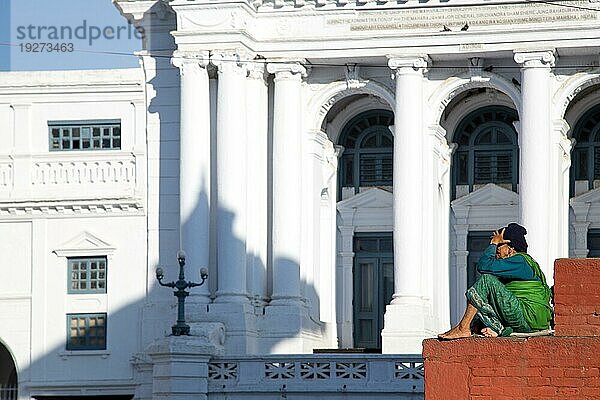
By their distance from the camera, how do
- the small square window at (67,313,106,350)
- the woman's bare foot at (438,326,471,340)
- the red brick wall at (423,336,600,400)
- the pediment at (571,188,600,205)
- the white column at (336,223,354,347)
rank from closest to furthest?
1. the red brick wall at (423,336,600,400)
2. the woman's bare foot at (438,326,471,340)
3. the small square window at (67,313,106,350)
4. the pediment at (571,188,600,205)
5. the white column at (336,223,354,347)

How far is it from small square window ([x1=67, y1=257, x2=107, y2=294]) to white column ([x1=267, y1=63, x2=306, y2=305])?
16.0 ft

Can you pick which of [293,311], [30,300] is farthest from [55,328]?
[293,311]

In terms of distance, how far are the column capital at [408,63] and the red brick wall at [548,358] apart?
27.4 m

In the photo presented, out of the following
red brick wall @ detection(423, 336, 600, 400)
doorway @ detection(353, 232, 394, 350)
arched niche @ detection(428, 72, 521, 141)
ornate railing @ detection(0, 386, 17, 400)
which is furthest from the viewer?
doorway @ detection(353, 232, 394, 350)

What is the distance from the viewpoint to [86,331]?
145 ft

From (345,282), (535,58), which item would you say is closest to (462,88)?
(535,58)

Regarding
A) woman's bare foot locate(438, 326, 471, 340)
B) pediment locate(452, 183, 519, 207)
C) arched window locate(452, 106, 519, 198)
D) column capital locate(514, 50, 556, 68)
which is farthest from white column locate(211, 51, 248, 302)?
woman's bare foot locate(438, 326, 471, 340)

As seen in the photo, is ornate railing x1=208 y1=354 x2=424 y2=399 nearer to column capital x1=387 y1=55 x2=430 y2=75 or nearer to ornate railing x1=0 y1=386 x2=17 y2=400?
column capital x1=387 y1=55 x2=430 y2=75

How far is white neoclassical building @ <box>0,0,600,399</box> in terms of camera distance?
41125mm

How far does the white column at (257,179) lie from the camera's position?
139 ft

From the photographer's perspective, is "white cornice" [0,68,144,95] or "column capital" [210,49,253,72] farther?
"white cornice" [0,68,144,95]

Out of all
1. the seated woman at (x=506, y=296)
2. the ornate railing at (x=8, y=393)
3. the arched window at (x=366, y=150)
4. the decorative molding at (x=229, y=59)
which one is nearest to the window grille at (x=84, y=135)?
the decorative molding at (x=229, y=59)

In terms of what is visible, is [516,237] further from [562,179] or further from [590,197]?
[590,197]

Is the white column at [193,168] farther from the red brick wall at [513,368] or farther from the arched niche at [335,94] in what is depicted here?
the red brick wall at [513,368]
